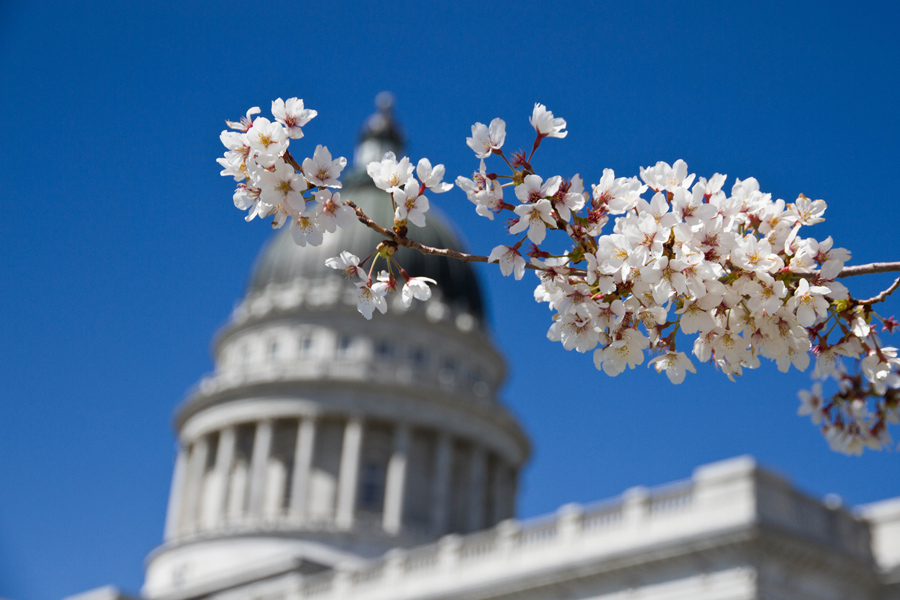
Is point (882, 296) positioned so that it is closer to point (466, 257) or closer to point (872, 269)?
point (872, 269)

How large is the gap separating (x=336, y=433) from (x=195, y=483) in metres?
8.98

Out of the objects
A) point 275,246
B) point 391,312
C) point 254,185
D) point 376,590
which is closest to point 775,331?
point 254,185

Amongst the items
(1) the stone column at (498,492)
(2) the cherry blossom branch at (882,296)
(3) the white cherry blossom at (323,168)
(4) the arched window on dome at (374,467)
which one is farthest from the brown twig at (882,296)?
(1) the stone column at (498,492)

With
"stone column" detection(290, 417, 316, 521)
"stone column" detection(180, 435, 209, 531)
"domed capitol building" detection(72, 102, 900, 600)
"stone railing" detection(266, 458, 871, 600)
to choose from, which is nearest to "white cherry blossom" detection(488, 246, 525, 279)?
"stone railing" detection(266, 458, 871, 600)

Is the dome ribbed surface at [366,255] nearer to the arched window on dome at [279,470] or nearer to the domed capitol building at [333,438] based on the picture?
the domed capitol building at [333,438]

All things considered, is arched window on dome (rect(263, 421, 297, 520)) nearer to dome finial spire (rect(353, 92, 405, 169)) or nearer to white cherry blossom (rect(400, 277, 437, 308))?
dome finial spire (rect(353, 92, 405, 169))

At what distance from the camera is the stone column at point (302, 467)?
64000 mm

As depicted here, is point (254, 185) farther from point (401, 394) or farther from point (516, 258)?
point (401, 394)

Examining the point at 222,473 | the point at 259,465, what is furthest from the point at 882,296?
the point at 222,473

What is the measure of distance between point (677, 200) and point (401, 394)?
6234 cm

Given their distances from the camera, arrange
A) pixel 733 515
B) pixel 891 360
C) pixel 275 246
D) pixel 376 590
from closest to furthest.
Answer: pixel 891 360 → pixel 733 515 → pixel 376 590 → pixel 275 246

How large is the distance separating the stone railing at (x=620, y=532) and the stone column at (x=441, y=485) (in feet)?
73.8

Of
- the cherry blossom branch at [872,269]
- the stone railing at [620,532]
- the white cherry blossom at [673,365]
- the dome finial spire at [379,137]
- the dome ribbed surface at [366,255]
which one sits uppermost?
the dome finial spire at [379,137]

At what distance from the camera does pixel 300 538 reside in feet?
203
